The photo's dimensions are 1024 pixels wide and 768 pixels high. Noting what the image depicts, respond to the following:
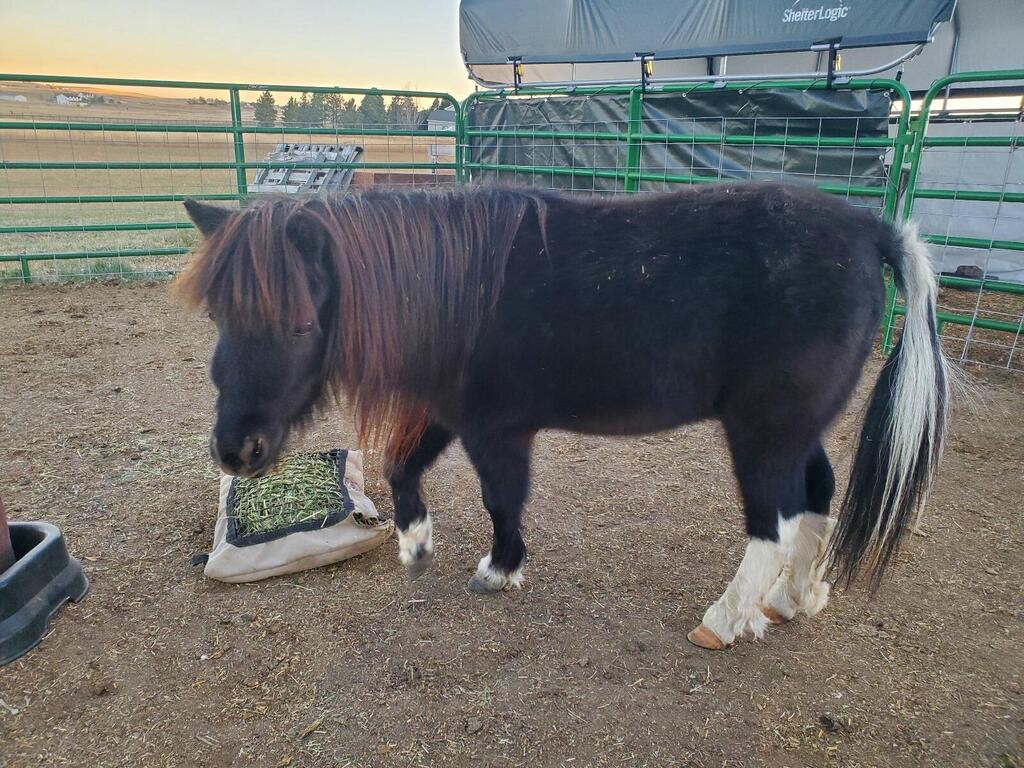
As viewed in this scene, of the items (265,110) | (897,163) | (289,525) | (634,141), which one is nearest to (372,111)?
(265,110)

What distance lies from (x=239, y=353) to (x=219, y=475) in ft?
5.89

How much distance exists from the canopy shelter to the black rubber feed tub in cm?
626

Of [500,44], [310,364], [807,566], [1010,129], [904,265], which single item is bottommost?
[807,566]

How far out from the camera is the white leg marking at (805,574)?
7.84 feet

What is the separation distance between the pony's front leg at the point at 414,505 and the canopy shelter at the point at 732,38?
199 inches

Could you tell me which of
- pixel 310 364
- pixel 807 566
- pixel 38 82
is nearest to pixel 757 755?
pixel 807 566

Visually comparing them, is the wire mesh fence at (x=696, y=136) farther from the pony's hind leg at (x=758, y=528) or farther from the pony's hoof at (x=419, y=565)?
the pony's hind leg at (x=758, y=528)

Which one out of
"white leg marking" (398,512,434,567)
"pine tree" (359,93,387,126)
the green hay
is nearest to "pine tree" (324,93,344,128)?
"pine tree" (359,93,387,126)

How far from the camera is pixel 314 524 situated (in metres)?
2.58

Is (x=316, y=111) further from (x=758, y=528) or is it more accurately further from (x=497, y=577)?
(x=758, y=528)

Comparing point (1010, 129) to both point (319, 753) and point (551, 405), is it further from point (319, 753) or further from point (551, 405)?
point (319, 753)

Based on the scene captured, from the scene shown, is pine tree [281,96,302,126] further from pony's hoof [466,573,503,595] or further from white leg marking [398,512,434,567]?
pony's hoof [466,573,503,595]

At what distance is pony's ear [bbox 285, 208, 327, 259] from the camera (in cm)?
184

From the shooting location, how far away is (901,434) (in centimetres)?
214
